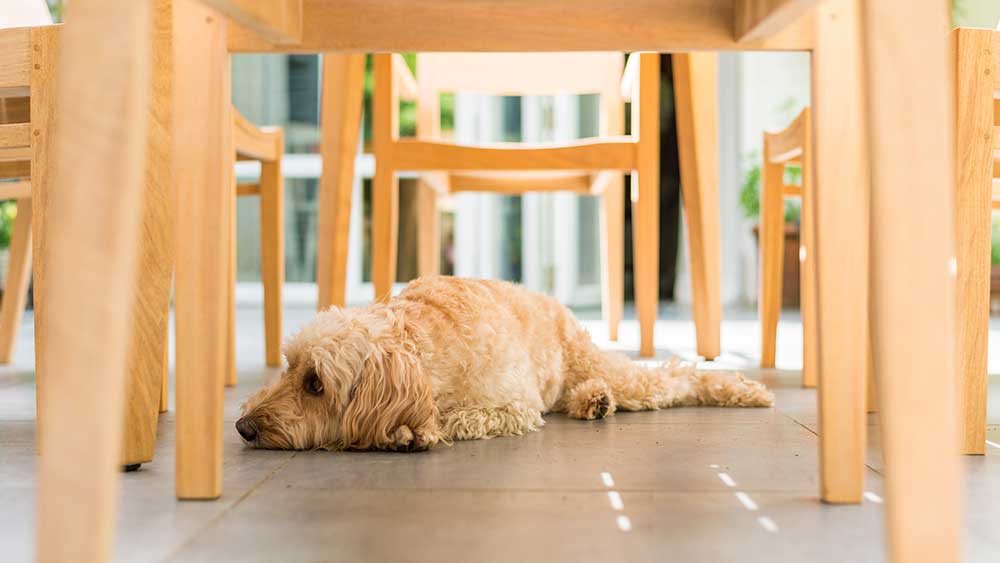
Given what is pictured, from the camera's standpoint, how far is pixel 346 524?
4.16ft

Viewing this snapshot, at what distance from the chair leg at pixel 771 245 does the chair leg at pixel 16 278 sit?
2.61 m

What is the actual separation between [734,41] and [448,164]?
1653 mm

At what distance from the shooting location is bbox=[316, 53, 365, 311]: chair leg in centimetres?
303

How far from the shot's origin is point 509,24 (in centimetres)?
152

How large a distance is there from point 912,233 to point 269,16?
0.96m

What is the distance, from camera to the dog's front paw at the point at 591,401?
2.26 m

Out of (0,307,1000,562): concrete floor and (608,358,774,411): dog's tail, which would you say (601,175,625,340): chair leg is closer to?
(608,358,774,411): dog's tail

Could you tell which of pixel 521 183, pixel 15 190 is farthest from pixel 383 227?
pixel 521 183

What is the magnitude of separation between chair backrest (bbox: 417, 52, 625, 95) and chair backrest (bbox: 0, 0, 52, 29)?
1.80 metres

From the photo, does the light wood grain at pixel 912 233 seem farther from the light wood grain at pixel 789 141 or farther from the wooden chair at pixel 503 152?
the wooden chair at pixel 503 152

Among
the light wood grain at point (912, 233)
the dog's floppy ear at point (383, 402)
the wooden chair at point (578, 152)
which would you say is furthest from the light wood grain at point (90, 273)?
the wooden chair at point (578, 152)

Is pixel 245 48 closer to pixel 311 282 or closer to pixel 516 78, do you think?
pixel 516 78

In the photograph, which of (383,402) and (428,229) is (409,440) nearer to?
(383,402)

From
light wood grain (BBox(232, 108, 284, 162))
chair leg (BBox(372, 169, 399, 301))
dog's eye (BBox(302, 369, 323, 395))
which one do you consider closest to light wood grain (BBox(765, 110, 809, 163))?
chair leg (BBox(372, 169, 399, 301))
